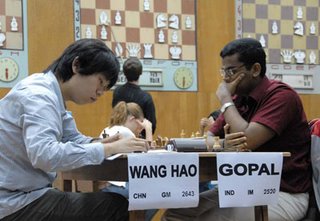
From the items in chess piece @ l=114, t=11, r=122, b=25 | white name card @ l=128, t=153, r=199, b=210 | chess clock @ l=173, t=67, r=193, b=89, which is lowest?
white name card @ l=128, t=153, r=199, b=210

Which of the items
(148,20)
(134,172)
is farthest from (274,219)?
(148,20)

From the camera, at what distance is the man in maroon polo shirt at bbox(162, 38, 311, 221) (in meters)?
2.08

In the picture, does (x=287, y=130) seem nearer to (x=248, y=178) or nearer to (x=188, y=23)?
(x=248, y=178)

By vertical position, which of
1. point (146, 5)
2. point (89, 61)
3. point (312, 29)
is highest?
point (146, 5)

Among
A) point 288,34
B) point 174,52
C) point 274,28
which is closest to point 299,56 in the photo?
point 288,34

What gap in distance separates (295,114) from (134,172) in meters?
0.80

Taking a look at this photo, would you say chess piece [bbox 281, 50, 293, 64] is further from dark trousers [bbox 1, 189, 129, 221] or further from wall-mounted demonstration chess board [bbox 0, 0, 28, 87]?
dark trousers [bbox 1, 189, 129, 221]

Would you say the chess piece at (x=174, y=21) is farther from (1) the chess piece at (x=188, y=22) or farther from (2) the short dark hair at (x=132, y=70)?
(2) the short dark hair at (x=132, y=70)

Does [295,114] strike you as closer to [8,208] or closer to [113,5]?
[8,208]

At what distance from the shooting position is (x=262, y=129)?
210cm

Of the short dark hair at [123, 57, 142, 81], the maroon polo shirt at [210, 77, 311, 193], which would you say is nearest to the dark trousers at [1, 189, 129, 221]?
the maroon polo shirt at [210, 77, 311, 193]

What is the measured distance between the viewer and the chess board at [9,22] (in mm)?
4500

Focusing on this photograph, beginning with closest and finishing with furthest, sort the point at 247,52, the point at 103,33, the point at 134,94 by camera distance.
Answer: the point at 247,52, the point at 134,94, the point at 103,33

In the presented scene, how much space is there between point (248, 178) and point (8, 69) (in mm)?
3129
